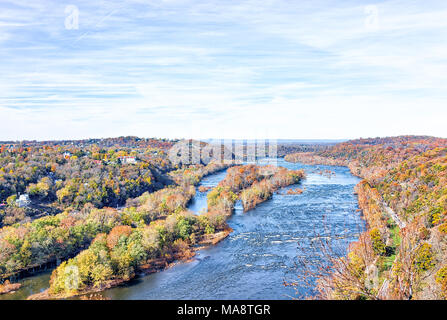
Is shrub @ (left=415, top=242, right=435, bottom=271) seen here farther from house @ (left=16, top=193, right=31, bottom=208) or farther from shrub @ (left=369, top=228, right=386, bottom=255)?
house @ (left=16, top=193, right=31, bottom=208)

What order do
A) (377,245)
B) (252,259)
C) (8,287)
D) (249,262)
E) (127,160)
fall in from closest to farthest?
(8,287) → (377,245) → (249,262) → (252,259) → (127,160)

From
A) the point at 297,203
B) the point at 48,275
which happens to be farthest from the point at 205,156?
the point at 48,275

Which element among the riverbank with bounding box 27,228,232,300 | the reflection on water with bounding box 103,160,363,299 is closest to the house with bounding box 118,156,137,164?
the reflection on water with bounding box 103,160,363,299

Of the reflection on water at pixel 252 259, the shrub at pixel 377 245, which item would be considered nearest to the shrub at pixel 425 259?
the reflection on water at pixel 252 259

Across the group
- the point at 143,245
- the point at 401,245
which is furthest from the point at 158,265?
the point at 401,245

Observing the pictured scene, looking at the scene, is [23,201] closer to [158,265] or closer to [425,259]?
[158,265]
